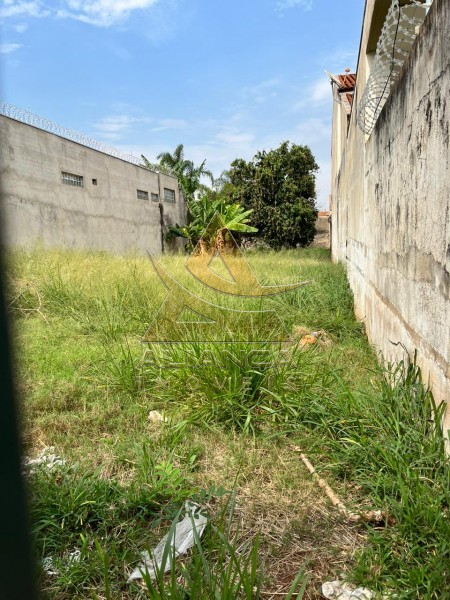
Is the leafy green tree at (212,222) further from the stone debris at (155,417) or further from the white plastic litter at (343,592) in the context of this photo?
the white plastic litter at (343,592)

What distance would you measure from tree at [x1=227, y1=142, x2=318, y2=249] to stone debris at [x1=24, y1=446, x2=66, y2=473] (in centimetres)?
1750

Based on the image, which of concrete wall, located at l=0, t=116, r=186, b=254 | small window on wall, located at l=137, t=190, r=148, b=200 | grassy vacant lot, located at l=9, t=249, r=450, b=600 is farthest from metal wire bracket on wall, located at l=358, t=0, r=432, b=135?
small window on wall, located at l=137, t=190, r=148, b=200

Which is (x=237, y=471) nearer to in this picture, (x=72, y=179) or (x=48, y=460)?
(x=48, y=460)

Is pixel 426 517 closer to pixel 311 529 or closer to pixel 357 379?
pixel 311 529

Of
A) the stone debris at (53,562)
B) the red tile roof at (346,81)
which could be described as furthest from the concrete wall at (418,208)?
the red tile roof at (346,81)

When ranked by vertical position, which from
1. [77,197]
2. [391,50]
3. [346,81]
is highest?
[346,81]

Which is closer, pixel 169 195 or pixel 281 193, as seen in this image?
pixel 281 193

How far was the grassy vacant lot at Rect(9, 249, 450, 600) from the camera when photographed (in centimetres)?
147

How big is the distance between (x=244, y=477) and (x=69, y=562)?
80 cm

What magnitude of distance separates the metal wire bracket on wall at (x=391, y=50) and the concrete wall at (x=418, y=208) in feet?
0.50

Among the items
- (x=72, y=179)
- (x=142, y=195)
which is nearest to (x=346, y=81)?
(x=72, y=179)

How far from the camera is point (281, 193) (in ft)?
63.4

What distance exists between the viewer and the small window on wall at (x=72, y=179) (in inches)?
531

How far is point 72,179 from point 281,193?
8681 millimetres
